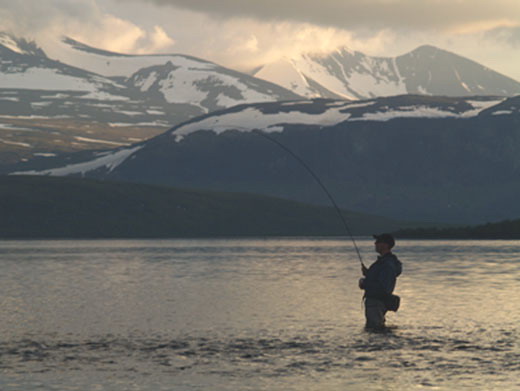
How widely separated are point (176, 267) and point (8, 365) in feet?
159

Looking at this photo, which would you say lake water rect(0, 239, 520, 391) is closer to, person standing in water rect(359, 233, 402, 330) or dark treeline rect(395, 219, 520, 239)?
person standing in water rect(359, 233, 402, 330)

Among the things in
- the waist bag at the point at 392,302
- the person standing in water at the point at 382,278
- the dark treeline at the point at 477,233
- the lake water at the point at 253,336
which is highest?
the dark treeline at the point at 477,233

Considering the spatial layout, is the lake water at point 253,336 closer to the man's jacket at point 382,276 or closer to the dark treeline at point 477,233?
the man's jacket at point 382,276

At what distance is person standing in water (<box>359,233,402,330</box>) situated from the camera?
92.8 feet

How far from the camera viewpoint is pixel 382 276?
93.2 feet

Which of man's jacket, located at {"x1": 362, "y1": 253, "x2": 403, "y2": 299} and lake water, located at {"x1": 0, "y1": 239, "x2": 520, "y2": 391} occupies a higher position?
man's jacket, located at {"x1": 362, "y1": 253, "x2": 403, "y2": 299}

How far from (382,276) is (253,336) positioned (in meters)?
3.99

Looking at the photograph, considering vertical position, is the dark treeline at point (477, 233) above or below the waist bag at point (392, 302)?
above

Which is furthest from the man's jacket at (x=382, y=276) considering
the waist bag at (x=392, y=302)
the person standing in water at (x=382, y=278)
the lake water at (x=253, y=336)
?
the lake water at (x=253, y=336)

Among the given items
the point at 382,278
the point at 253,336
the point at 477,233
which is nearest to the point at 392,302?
the point at 382,278

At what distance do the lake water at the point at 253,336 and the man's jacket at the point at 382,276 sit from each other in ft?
4.26

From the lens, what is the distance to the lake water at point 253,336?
70.7ft

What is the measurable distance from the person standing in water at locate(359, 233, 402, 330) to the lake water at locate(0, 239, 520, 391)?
988 mm

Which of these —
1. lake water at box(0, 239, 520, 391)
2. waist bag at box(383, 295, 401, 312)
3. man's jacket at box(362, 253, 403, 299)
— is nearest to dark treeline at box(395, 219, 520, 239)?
lake water at box(0, 239, 520, 391)
